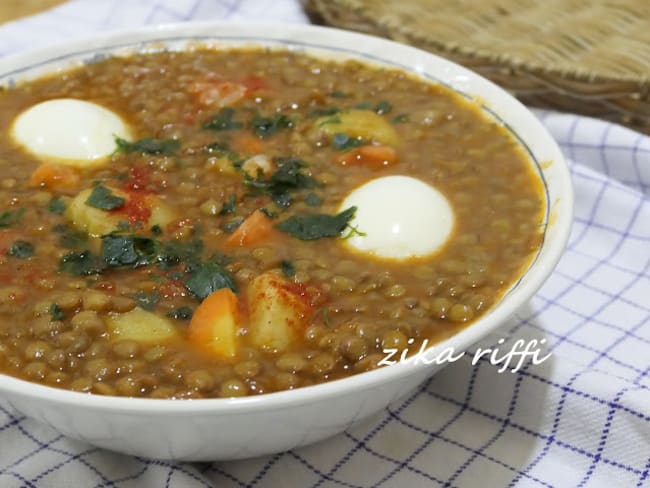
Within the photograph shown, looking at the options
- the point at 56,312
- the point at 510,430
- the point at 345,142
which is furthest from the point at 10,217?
the point at 510,430

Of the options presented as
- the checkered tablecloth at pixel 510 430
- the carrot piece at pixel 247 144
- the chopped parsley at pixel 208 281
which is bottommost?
the checkered tablecloth at pixel 510 430

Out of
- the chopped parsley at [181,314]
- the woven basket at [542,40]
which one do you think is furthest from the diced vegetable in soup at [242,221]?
the woven basket at [542,40]

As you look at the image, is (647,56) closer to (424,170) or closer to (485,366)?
(424,170)

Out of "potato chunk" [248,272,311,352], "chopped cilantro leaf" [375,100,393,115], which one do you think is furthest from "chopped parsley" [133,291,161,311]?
"chopped cilantro leaf" [375,100,393,115]

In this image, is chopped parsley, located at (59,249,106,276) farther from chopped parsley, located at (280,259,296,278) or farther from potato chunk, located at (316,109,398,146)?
potato chunk, located at (316,109,398,146)

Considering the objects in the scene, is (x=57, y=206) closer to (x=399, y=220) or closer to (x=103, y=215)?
(x=103, y=215)

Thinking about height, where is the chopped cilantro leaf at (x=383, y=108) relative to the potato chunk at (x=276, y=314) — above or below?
below

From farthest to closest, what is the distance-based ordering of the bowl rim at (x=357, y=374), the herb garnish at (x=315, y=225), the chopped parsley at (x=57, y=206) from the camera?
the chopped parsley at (x=57, y=206) → the herb garnish at (x=315, y=225) → the bowl rim at (x=357, y=374)

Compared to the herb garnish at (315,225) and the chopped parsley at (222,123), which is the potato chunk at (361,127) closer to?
the chopped parsley at (222,123)
